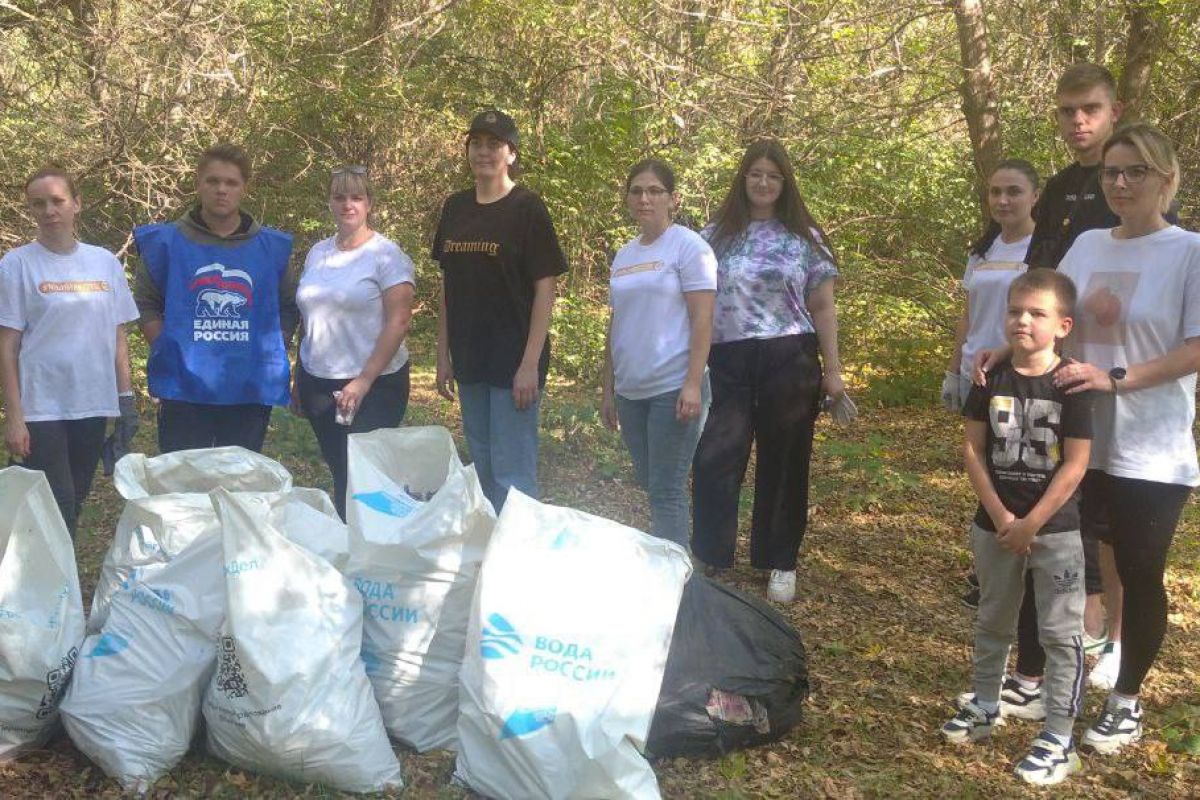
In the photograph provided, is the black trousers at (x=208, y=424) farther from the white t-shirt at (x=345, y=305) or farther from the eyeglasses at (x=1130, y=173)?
the eyeglasses at (x=1130, y=173)

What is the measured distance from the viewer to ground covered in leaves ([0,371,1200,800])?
2873mm

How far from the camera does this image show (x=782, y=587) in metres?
4.23

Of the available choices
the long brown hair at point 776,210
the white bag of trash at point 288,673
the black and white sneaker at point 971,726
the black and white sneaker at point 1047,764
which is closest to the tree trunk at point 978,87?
the long brown hair at point 776,210

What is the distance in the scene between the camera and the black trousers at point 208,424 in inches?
149

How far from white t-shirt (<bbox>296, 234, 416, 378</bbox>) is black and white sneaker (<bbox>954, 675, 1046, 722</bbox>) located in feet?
7.45

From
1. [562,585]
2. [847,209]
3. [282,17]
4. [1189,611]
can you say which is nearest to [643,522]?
[1189,611]

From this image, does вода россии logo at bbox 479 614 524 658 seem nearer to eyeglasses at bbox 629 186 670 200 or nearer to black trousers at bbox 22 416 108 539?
black trousers at bbox 22 416 108 539

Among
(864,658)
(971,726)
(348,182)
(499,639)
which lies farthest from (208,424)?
(971,726)

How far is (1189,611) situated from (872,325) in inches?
157

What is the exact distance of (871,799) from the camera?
113 inches

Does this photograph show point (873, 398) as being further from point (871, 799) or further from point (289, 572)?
point (289, 572)

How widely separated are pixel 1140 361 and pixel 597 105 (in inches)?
292

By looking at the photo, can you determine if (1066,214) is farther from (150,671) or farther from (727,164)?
(727,164)

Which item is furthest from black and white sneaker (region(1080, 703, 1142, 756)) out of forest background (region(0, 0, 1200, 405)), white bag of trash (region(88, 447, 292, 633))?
forest background (region(0, 0, 1200, 405))
